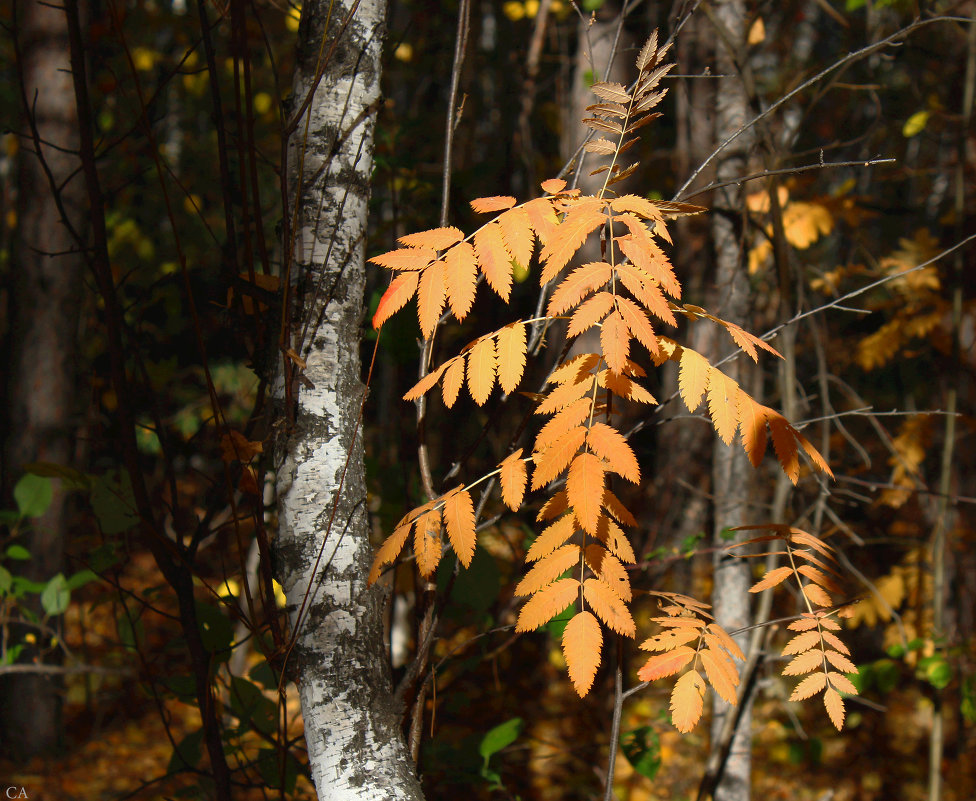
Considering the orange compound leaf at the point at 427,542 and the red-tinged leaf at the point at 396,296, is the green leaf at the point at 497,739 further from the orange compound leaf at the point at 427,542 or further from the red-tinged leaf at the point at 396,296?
the red-tinged leaf at the point at 396,296

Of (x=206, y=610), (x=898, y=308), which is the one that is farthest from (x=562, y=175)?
(x=898, y=308)

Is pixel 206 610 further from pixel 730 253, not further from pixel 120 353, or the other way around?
pixel 730 253

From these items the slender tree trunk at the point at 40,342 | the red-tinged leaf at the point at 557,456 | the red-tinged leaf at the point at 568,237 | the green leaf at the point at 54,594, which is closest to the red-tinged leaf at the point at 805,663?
the red-tinged leaf at the point at 557,456

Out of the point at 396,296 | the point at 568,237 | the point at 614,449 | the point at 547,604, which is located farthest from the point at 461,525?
the point at 568,237

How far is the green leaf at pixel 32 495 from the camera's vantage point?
6.68ft

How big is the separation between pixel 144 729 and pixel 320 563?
4107 millimetres

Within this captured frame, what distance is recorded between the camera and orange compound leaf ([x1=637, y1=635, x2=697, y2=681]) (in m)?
1.06

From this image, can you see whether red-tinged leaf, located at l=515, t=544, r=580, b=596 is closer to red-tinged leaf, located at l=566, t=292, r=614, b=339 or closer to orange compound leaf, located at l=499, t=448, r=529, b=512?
orange compound leaf, located at l=499, t=448, r=529, b=512

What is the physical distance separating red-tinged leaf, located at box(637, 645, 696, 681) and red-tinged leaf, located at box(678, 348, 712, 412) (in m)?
0.41

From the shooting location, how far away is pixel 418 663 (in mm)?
1291

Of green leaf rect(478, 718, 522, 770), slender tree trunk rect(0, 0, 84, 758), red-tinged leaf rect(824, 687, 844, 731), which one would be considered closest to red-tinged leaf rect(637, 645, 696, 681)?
red-tinged leaf rect(824, 687, 844, 731)

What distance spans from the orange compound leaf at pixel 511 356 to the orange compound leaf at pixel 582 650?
39 centimetres

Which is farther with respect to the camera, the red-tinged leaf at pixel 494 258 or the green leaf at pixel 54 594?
the green leaf at pixel 54 594

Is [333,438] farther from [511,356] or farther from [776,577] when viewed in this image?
[776,577]
